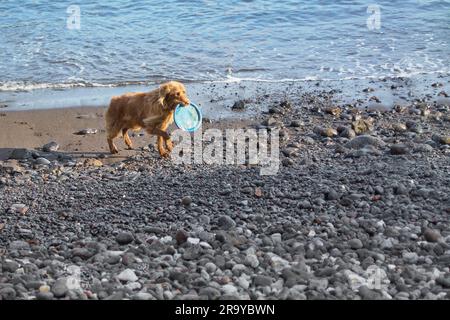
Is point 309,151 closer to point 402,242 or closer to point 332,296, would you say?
point 402,242

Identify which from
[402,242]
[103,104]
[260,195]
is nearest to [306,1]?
[103,104]

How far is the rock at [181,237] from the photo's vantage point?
571 cm

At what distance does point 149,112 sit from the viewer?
820 centimetres

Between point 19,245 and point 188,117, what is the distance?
130 inches

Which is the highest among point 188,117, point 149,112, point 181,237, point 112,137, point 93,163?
point 149,112

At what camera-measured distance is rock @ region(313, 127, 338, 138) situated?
8.73m

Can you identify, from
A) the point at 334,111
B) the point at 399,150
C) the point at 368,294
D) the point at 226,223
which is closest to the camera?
the point at 368,294

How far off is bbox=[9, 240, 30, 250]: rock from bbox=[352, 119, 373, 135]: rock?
4616 millimetres

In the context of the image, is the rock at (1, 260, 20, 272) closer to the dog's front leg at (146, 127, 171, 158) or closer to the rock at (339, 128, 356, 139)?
the dog's front leg at (146, 127, 171, 158)

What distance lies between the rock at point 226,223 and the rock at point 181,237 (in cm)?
39

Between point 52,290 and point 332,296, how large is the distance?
193 centimetres

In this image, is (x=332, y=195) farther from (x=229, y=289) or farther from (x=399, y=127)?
(x=399, y=127)

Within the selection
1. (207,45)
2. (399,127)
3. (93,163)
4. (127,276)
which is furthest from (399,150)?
(207,45)

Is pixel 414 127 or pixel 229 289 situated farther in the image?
pixel 414 127
